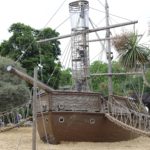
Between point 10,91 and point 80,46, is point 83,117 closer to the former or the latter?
point 80,46

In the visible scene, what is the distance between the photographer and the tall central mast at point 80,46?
2908cm

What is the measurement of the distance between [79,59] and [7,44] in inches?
939

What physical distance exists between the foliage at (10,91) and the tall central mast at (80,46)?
6.60 m

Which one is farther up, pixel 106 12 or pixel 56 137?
pixel 106 12

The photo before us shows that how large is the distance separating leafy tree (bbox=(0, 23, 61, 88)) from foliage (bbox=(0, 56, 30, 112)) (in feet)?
42.8

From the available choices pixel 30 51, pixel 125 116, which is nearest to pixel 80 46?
pixel 125 116

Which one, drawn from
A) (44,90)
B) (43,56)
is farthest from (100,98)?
(43,56)

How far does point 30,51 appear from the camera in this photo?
50.5 meters

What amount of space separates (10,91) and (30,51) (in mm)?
15706

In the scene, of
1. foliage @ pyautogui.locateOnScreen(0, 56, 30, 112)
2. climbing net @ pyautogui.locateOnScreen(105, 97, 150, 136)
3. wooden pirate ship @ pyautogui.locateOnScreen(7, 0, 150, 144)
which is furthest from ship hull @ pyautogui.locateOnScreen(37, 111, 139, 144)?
foliage @ pyautogui.locateOnScreen(0, 56, 30, 112)

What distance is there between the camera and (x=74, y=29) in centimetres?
3034

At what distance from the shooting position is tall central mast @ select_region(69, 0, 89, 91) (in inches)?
1145

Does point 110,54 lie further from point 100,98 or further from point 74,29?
point 100,98

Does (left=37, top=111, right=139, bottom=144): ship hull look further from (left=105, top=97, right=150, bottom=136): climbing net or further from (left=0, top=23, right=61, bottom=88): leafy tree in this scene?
(left=0, top=23, right=61, bottom=88): leafy tree
